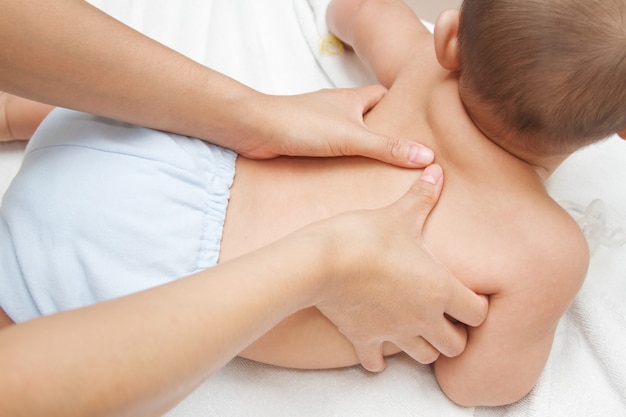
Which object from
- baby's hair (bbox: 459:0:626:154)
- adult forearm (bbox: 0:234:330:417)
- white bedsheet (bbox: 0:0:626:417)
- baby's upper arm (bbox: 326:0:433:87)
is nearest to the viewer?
adult forearm (bbox: 0:234:330:417)

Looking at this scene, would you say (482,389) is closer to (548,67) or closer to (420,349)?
(420,349)

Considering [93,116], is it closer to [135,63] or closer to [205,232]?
[135,63]

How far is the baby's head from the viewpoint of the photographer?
2.08 feet

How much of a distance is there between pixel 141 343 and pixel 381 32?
0.76 meters

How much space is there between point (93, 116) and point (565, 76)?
0.62 metres

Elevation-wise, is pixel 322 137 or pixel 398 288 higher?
pixel 322 137

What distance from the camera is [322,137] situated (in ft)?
2.76

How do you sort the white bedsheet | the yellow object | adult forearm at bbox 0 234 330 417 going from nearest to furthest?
adult forearm at bbox 0 234 330 417 → the white bedsheet → the yellow object

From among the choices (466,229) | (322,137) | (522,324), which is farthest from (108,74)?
(522,324)

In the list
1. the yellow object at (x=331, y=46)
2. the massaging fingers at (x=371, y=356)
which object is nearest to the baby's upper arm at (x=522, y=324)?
the massaging fingers at (x=371, y=356)

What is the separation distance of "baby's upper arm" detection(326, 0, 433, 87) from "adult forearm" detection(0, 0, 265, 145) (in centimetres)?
28

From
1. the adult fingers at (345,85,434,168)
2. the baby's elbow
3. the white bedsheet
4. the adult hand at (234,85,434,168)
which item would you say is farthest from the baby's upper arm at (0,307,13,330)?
the baby's elbow

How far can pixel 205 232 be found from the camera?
798mm

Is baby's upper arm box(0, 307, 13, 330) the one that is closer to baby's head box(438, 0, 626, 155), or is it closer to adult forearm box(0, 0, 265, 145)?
adult forearm box(0, 0, 265, 145)
